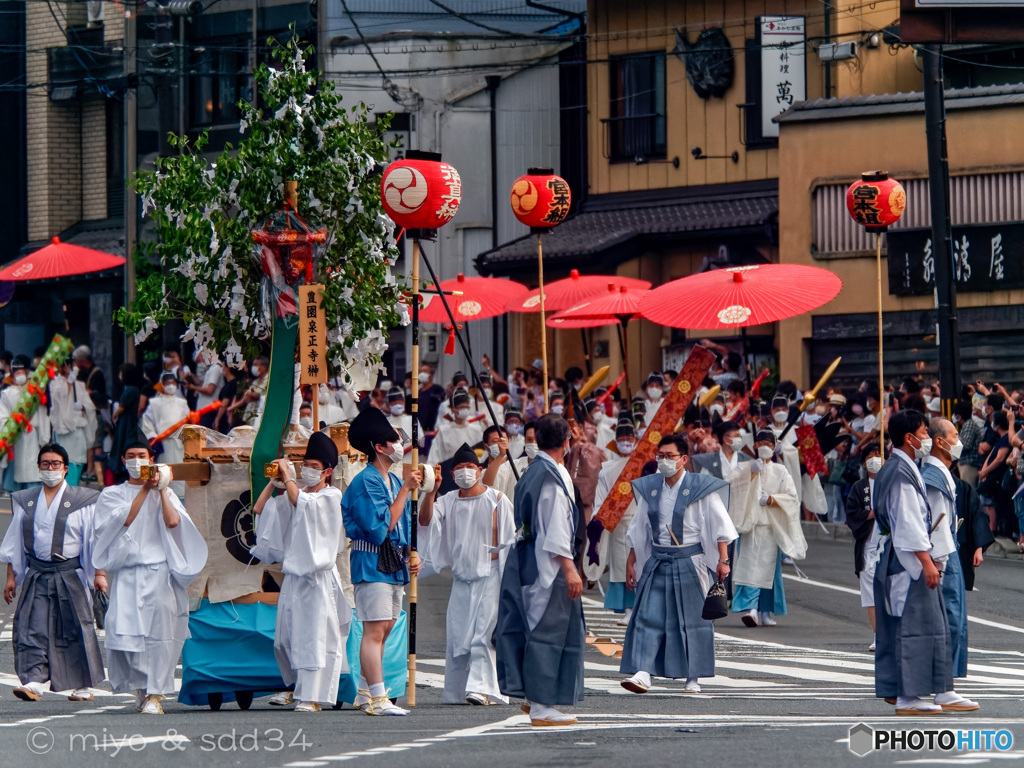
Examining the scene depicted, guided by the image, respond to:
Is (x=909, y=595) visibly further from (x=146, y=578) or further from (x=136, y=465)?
(x=136, y=465)

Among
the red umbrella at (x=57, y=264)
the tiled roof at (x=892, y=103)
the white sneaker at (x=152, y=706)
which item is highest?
the tiled roof at (x=892, y=103)

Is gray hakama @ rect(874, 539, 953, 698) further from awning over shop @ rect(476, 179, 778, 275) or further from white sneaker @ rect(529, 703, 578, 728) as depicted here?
awning over shop @ rect(476, 179, 778, 275)

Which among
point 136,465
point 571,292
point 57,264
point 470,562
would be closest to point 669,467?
point 470,562

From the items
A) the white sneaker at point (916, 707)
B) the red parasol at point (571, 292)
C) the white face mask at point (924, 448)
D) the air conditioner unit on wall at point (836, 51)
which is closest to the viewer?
the white sneaker at point (916, 707)

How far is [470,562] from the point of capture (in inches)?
453

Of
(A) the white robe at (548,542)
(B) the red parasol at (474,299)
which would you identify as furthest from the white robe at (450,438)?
(A) the white robe at (548,542)

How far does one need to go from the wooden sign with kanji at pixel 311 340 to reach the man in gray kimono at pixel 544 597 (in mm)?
2189

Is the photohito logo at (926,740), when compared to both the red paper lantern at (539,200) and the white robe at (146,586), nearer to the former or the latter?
the white robe at (146,586)

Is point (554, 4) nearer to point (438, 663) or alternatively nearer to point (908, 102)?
point (908, 102)

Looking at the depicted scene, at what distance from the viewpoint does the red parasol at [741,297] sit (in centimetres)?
1634

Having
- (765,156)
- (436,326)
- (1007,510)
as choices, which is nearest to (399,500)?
(1007,510)

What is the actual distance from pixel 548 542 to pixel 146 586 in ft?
8.83

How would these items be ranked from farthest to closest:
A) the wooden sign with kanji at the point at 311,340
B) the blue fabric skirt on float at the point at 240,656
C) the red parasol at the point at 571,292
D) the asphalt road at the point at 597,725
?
the red parasol at the point at 571,292, the wooden sign with kanji at the point at 311,340, the blue fabric skirt on float at the point at 240,656, the asphalt road at the point at 597,725

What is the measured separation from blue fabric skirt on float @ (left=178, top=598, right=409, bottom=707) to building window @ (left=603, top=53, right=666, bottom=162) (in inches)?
751
